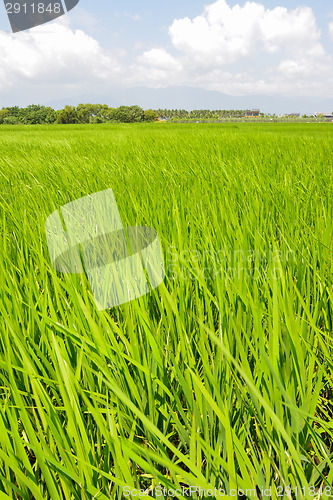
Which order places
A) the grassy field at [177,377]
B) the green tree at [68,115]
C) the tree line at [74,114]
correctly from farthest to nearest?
the tree line at [74,114]
the green tree at [68,115]
the grassy field at [177,377]

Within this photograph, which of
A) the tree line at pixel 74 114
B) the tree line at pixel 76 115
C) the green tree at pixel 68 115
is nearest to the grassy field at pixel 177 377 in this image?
the tree line at pixel 76 115

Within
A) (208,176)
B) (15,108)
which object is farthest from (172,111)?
(208,176)

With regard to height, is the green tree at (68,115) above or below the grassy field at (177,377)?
above

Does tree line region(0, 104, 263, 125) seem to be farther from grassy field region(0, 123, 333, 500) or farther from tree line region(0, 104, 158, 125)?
grassy field region(0, 123, 333, 500)

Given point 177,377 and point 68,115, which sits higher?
point 68,115

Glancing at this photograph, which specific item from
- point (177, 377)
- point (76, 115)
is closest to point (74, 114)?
point (76, 115)

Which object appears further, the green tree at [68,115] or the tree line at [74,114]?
the tree line at [74,114]

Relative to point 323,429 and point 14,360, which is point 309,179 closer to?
point 323,429

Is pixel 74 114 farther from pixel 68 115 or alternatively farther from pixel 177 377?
pixel 177 377

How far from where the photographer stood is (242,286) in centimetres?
65

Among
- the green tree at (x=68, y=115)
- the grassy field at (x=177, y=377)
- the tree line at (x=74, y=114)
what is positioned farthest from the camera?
the tree line at (x=74, y=114)

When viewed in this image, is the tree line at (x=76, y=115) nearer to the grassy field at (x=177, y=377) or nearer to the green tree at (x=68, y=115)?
the green tree at (x=68, y=115)

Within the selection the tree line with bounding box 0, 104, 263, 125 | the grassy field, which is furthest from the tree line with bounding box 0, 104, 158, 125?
the grassy field

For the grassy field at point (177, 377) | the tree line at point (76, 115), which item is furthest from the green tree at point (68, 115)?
the grassy field at point (177, 377)
